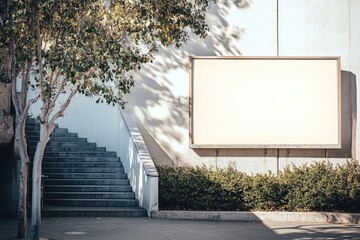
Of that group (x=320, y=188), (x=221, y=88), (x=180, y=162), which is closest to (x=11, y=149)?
(x=180, y=162)

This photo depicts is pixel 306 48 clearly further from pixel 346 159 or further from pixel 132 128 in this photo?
pixel 132 128

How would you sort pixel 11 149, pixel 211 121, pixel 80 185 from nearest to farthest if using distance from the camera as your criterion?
pixel 11 149
pixel 80 185
pixel 211 121

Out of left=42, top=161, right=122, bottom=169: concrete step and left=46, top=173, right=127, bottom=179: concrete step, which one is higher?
left=42, top=161, right=122, bottom=169: concrete step

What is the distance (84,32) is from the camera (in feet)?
41.7

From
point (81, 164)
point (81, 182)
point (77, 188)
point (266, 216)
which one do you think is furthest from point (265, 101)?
point (77, 188)

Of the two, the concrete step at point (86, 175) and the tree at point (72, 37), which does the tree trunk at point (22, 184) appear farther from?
the concrete step at point (86, 175)

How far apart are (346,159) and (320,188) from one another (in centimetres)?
308

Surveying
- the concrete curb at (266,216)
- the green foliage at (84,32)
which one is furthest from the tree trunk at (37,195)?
the concrete curb at (266,216)

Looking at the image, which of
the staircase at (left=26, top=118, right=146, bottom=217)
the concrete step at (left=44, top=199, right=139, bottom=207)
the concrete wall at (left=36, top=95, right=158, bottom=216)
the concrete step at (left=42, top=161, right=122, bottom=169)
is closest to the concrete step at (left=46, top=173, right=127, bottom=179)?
the staircase at (left=26, top=118, right=146, bottom=217)

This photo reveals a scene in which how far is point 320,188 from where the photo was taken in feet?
59.1

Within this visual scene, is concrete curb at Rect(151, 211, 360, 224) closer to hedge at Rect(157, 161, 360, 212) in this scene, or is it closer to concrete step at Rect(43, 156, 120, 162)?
hedge at Rect(157, 161, 360, 212)

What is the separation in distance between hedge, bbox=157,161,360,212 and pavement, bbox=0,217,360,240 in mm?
1059

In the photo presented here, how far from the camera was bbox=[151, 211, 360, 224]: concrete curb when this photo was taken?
56.3 ft

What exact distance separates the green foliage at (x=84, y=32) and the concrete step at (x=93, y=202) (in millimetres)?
5214
